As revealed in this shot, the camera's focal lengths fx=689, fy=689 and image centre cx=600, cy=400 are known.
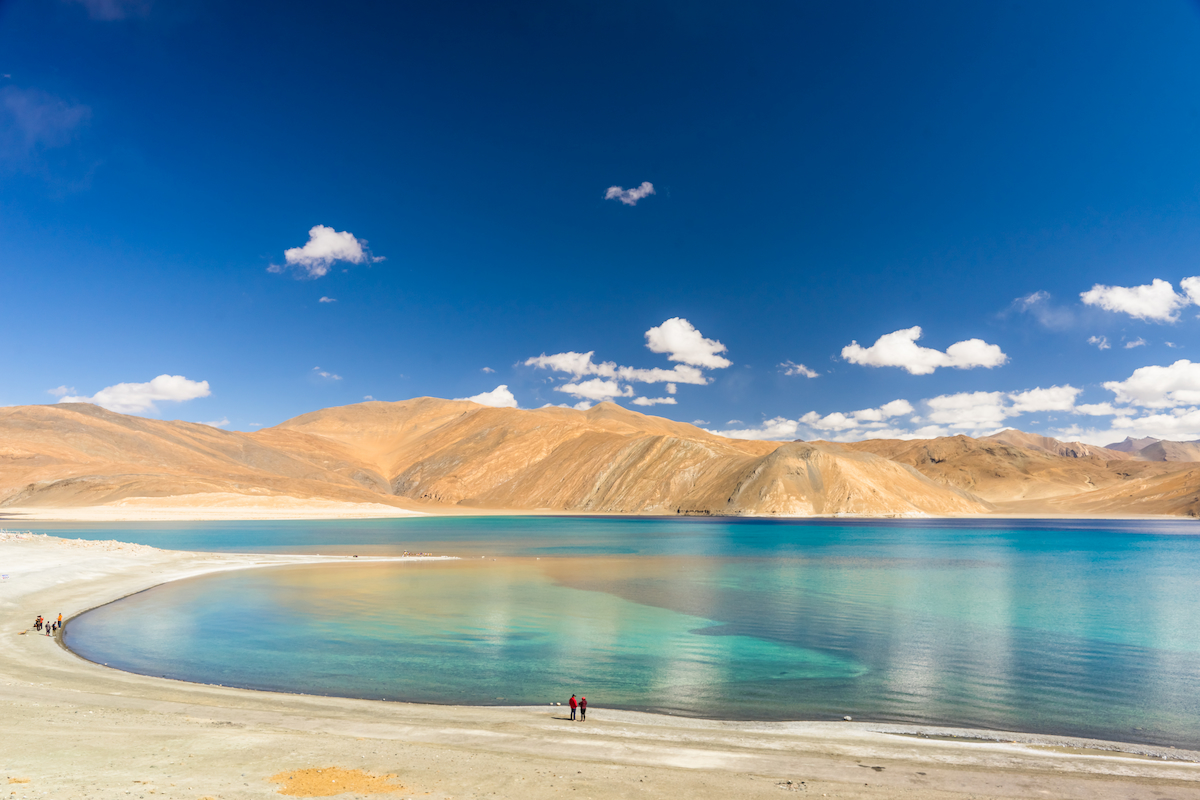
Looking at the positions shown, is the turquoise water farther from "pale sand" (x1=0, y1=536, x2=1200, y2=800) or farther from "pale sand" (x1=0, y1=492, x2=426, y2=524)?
"pale sand" (x1=0, y1=492, x2=426, y2=524)

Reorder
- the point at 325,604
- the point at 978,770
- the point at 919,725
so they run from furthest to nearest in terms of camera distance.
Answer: the point at 325,604 < the point at 919,725 < the point at 978,770

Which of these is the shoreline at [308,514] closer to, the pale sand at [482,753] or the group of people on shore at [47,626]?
the group of people on shore at [47,626]

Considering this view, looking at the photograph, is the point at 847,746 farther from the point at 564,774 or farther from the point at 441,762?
the point at 441,762

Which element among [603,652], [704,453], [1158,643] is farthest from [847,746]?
[704,453]

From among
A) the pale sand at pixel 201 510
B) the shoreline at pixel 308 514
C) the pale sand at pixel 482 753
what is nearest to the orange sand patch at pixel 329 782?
the pale sand at pixel 482 753

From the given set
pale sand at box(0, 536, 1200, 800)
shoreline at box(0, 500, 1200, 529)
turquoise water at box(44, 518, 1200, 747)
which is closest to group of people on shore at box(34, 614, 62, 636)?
turquoise water at box(44, 518, 1200, 747)
